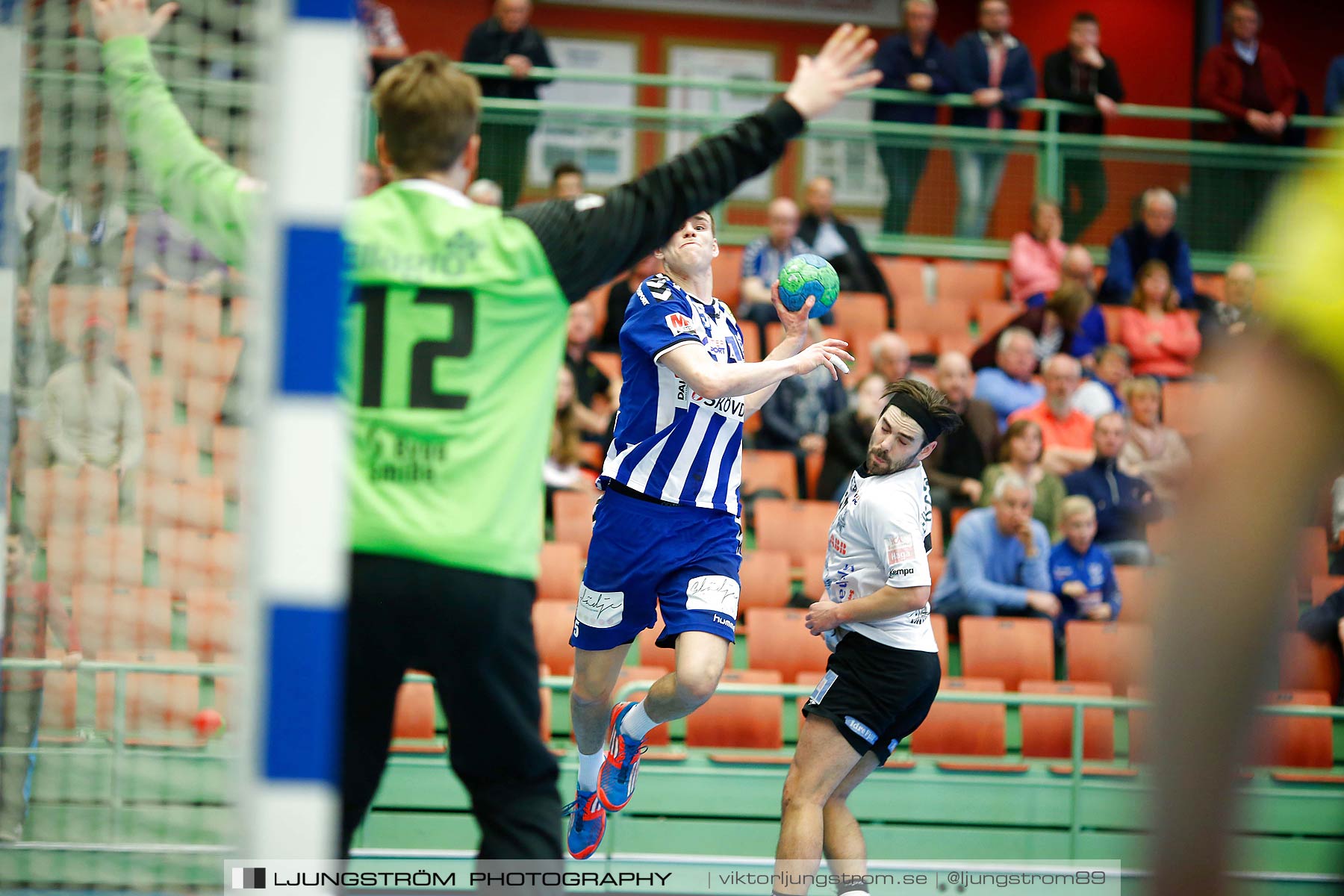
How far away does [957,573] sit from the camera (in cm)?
933

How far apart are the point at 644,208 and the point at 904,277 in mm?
9927

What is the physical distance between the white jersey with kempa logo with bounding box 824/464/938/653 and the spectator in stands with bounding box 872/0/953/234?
7945 millimetres

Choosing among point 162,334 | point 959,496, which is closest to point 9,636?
point 162,334

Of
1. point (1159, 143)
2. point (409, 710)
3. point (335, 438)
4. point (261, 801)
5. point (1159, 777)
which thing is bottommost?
point (409, 710)

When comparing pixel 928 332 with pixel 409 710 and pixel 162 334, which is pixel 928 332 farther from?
pixel 162 334

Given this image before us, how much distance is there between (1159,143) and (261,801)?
12.7 meters

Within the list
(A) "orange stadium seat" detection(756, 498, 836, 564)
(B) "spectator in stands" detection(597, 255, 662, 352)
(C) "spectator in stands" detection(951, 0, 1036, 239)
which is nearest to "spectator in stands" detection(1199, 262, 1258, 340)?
(C) "spectator in stands" detection(951, 0, 1036, 239)

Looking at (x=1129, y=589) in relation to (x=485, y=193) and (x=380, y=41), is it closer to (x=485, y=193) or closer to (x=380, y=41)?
(x=485, y=193)

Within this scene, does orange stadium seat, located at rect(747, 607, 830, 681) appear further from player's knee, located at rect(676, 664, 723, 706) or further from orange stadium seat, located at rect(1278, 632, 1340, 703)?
player's knee, located at rect(676, 664, 723, 706)

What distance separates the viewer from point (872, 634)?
5.63 meters

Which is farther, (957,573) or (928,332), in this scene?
(928,332)

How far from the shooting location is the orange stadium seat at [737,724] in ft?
27.6

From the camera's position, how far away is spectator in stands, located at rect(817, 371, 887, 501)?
987cm

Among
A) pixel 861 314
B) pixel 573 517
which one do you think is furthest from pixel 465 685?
pixel 861 314
